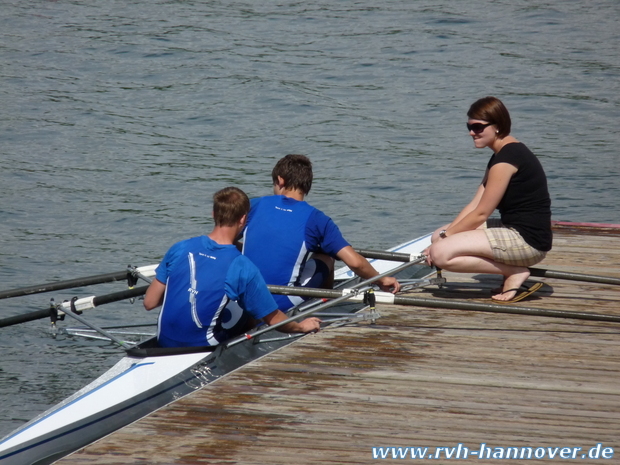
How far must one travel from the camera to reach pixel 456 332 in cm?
556

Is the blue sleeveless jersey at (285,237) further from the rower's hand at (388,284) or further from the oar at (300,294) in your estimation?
the rower's hand at (388,284)

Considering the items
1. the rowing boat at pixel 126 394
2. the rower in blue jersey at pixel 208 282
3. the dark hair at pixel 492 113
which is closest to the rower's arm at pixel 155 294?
the rower in blue jersey at pixel 208 282

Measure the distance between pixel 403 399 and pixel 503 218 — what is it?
2120 mm

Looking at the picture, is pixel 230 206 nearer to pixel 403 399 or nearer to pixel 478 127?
pixel 403 399

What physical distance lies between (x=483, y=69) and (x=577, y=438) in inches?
676

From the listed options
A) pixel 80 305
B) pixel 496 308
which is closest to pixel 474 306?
pixel 496 308

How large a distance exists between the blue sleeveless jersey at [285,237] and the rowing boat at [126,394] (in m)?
0.53

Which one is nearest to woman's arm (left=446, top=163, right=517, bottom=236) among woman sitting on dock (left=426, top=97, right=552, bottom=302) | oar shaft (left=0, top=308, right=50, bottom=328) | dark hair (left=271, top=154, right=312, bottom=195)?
woman sitting on dock (left=426, top=97, right=552, bottom=302)

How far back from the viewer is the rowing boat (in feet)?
13.6

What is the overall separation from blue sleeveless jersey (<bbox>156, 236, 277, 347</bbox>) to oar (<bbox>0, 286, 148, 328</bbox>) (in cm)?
113

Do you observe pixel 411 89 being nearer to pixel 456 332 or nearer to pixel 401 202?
pixel 401 202

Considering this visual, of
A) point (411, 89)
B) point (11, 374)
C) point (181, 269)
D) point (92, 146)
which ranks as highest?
point (411, 89)

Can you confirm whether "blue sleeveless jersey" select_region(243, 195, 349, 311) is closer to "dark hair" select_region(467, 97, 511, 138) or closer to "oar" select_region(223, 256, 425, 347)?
"oar" select_region(223, 256, 425, 347)

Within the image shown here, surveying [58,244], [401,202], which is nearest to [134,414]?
[58,244]
